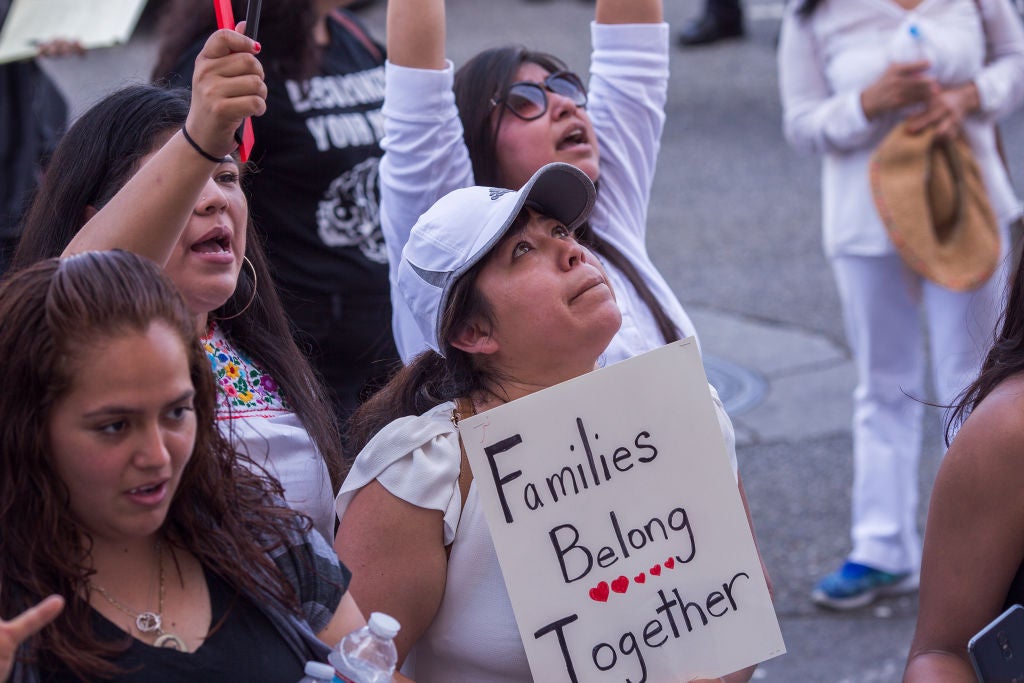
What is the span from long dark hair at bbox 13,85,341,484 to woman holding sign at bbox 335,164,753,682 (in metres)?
0.29

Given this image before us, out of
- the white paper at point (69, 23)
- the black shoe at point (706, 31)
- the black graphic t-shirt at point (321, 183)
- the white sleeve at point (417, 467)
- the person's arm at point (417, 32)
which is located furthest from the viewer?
the black shoe at point (706, 31)

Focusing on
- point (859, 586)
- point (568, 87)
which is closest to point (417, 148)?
point (568, 87)

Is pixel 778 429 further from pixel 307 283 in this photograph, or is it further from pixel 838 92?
pixel 307 283

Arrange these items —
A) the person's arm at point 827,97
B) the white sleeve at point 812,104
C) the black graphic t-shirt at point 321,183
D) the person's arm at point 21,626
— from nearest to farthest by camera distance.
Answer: the person's arm at point 21,626
the black graphic t-shirt at point 321,183
the person's arm at point 827,97
the white sleeve at point 812,104

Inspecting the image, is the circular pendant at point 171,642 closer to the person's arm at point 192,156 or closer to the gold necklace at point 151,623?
the gold necklace at point 151,623

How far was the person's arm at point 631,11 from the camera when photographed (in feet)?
9.23

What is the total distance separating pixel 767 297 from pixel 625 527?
17.9 ft

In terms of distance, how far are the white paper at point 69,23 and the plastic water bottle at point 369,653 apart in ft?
5.76

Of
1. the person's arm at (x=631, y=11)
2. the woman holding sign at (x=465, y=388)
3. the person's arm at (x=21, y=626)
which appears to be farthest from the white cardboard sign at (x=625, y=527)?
the person's arm at (x=631, y=11)

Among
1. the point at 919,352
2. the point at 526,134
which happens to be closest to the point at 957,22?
the point at 919,352

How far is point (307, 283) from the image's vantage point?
330cm

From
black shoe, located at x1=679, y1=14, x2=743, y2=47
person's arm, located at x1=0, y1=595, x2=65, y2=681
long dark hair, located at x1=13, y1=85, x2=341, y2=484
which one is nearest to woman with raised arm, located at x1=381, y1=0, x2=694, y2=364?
long dark hair, located at x1=13, y1=85, x2=341, y2=484

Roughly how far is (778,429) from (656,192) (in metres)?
3.76

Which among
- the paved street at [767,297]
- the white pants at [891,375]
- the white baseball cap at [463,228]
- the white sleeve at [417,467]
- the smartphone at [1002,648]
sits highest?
the white baseball cap at [463,228]
